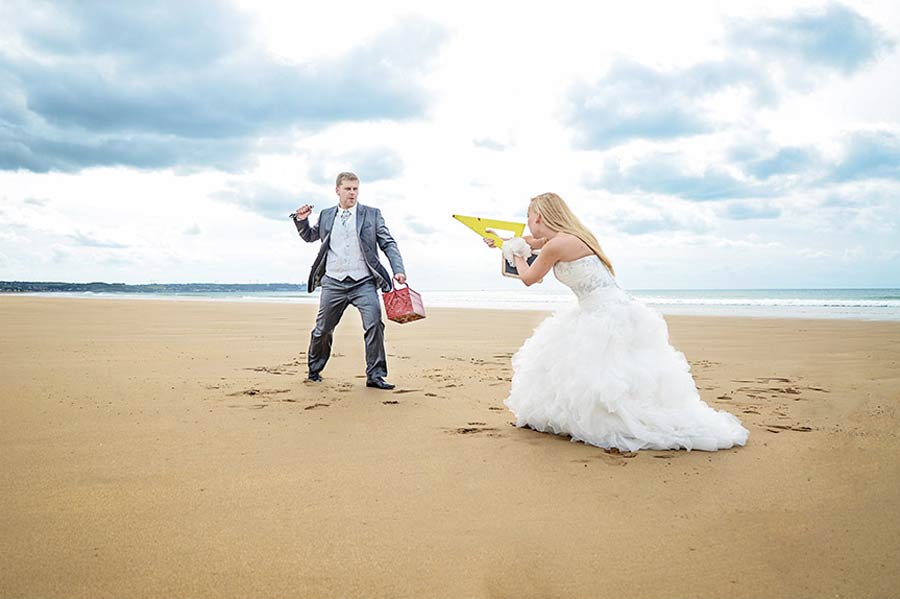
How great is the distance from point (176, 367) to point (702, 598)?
651 cm

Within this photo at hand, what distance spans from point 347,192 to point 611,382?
3743mm

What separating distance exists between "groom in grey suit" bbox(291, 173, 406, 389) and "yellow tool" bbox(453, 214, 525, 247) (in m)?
1.24

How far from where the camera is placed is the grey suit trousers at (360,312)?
20.3 feet

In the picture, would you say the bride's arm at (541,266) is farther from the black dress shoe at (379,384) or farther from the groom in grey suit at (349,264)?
the black dress shoe at (379,384)

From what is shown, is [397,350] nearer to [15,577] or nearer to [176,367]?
[176,367]

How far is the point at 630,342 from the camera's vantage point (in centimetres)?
415

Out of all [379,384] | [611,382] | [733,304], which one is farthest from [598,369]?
[733,304]

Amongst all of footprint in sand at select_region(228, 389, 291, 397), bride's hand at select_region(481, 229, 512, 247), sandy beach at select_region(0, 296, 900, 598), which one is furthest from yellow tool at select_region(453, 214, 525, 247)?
footprint in sand at select_region(228, 389, 291, 397)

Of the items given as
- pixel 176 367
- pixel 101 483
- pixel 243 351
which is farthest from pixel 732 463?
pixel 243 351

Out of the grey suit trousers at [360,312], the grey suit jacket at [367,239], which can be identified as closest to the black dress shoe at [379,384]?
the grey suit trousers at [360,312]

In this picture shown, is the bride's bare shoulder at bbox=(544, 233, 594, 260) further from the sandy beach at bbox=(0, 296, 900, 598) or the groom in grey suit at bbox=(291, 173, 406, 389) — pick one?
the groom in grey suit at bbox=(291, 173, 406, 389)

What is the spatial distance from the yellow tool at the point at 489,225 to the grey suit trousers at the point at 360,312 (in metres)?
1.52

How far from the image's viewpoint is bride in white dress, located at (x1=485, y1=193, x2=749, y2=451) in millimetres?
3920

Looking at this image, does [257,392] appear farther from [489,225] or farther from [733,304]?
[733,304]
